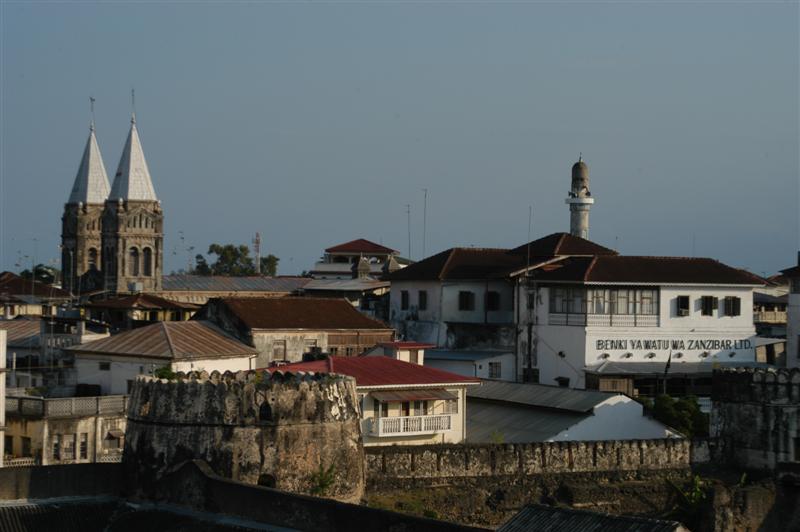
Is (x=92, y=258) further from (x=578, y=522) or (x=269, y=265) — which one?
(x=578, y=522)

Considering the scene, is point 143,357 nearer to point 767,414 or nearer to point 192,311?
point 767,414

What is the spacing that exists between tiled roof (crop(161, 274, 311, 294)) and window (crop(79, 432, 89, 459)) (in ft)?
215

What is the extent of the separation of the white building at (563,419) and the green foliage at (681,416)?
114 centimetres

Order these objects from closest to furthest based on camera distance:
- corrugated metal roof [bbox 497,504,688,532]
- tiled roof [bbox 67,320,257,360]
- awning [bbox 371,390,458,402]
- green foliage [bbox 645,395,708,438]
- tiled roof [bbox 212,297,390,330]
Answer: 1. corrugated metal roof [bbox 497,504,688,532]
2. awning [bbox 371,390,458,402]
3. green foliage [bbox 645,395,708,438]
4. tiled roof [bbox 67,320,257,360]
5. tiled roof [bbox 212,297,390,330]

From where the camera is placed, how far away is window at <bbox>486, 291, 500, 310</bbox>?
214 ft

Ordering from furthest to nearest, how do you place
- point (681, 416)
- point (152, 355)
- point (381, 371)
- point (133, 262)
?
point (133, 262) → point (152, 355) → point (681, 416) → point (381, 371)

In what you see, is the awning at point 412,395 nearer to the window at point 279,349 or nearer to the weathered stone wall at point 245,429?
the weathered stone wall at point 245,429

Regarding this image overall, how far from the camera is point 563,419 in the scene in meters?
48.3

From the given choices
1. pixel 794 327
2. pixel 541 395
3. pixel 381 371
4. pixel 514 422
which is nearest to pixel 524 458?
pixel 514 422

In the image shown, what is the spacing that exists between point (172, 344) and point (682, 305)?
68.6 ft

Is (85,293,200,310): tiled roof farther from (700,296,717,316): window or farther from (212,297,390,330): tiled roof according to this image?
(700,296,717,316): window

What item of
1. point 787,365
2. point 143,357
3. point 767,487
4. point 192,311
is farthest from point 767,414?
point 192,311

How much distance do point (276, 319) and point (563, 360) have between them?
1167 cm

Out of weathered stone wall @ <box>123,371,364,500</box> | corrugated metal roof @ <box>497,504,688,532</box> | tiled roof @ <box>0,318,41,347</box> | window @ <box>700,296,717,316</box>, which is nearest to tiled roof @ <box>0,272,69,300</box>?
tiled roof @ <box>0,318,41,347</box>
